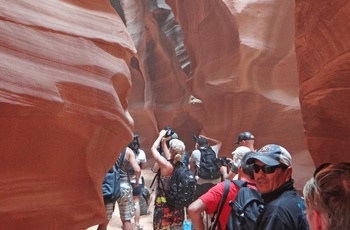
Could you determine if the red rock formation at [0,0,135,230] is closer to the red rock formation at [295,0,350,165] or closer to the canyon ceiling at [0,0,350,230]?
the canyon ceiling at [0,0,350,230]

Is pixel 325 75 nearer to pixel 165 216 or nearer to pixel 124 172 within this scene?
pixel 165 216

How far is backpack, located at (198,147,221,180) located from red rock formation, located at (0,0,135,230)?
101 inches

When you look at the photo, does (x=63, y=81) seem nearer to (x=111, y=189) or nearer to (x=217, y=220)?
(x=217, y=220)

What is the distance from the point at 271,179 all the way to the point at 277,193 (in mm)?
84

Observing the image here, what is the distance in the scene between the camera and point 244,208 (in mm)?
2389

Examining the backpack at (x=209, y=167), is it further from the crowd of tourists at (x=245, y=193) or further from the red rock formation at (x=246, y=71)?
the red rock formation at (x=246, y=71)

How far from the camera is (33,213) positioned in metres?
2.08

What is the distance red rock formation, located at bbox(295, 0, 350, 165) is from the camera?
A: 6.01ft

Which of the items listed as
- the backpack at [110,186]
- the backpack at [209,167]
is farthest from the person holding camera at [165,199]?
the backpack at [209,167]

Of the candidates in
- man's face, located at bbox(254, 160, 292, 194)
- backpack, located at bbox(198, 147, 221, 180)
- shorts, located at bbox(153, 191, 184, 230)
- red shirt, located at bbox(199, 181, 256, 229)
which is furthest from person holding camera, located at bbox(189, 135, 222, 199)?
man's face, located at bbox(254, 160, 292, 194)

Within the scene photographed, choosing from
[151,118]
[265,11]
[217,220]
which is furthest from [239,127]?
[217,220]

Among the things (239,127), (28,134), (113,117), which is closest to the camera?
(28,134)

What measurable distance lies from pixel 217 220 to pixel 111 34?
49.6 inches

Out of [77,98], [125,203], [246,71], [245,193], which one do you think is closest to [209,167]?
[125,203]
